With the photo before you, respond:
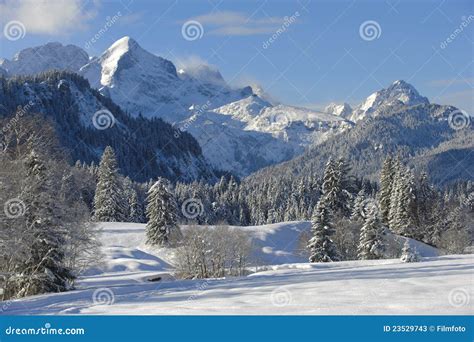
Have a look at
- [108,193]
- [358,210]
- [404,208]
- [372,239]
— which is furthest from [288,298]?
[108,193]

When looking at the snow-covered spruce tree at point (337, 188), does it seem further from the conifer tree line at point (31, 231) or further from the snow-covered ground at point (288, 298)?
the conifer tree line at point (31, 231)

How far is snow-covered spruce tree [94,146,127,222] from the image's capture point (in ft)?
244

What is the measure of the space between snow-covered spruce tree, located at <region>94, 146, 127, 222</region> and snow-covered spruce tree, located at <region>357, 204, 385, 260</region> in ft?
122

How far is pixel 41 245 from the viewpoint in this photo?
2605 centimetres

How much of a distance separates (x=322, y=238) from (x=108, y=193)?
121 ft

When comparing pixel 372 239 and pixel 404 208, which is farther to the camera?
pixel 404 208

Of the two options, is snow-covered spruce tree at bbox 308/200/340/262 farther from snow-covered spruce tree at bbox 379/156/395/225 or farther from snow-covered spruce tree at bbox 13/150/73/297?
snow-covered spruce tree at bbox 13/150/73/297

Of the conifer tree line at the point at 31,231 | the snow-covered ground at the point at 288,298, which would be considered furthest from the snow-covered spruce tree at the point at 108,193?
the snow-covered ground at the point at 288,298

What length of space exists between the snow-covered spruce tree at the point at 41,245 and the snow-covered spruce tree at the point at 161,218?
3349cm

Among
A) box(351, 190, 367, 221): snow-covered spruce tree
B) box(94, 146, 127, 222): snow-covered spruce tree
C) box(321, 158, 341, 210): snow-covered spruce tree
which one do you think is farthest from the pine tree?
box(351, 190, 367, 221): snow-covered spruce tree

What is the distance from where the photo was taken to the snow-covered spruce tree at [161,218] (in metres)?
61.0

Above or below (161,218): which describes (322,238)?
below

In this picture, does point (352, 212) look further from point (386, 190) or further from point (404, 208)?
point (386, 190)
